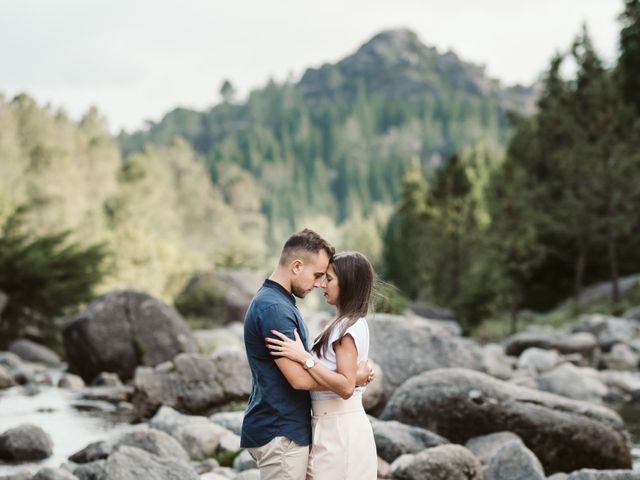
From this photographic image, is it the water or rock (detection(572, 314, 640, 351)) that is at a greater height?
the water

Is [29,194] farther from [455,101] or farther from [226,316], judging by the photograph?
[455,101]

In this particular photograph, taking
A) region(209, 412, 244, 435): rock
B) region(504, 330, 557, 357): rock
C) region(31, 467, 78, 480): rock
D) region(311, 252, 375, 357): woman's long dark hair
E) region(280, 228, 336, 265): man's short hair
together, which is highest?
region(280, 228, 336, 265): man's short hair

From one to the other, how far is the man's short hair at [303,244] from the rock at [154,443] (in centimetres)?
466

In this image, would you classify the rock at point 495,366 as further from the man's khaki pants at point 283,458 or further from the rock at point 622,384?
the man's khaki pants at point 283,458

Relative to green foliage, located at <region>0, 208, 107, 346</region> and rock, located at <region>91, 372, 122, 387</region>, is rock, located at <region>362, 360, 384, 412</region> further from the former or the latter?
green foliage, located at <region>0, 208, 107, 346</region>

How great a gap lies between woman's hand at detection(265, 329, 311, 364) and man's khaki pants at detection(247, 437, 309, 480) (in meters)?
0.47

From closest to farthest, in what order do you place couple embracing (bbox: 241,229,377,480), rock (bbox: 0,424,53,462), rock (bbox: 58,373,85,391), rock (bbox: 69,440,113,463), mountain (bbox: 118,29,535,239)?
1. couple embracing (bbox: 241,229,377,480)
2. rock (bbox: 69,440,113,463)
3. rock (bbox: 0,424,53,462)
4. rock (bbox: 58,373,85,391)
5. mountain (bbox: 118,29,535,239)

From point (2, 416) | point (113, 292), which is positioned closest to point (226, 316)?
point (113, 292)

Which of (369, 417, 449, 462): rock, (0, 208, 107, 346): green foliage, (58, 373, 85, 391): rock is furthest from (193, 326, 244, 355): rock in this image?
(369, 417, 449, 462): rock

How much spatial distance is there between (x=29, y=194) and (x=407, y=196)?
2183 cm

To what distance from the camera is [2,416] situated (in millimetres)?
11727

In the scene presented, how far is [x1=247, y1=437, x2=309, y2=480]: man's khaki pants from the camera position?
13.7ft

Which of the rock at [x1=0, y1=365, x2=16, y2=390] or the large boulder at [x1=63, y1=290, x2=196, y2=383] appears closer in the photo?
the rock at [x1=0, y1=365, x2=16, y2=390]

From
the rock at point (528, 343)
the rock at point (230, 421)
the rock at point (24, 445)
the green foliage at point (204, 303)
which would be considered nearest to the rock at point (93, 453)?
the rock at point (24, 445)
